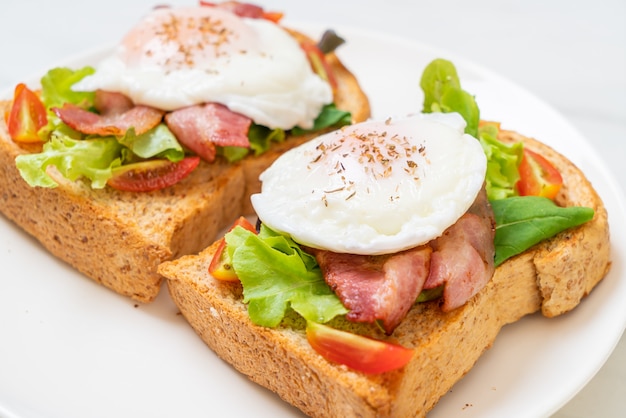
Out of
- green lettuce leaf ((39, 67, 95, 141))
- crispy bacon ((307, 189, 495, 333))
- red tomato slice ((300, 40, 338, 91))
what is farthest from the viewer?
red tomato slice ((300, 40, 338, 91))

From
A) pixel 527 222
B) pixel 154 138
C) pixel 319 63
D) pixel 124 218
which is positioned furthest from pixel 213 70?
pixel 527 222

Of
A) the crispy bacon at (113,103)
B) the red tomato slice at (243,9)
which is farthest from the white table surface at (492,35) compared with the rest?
the crispy bacon at (113,103)

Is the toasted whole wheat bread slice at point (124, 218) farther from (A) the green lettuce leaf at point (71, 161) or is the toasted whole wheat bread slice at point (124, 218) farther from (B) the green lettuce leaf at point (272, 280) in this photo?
(B) the green lettuce leaf at point (272, 280)

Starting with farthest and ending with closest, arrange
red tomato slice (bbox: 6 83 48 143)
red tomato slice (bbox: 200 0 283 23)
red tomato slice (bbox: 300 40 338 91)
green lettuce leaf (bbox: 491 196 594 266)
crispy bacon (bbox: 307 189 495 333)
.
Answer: red tomato slice (bbox: 200 0 283 23) → red tomato slice (bbox: 300 40 338 91) → red tomato slice (bbox: 6 83 48 143) → green lettuce leaf (bbox: 491 196 594 266) → crispy bacon (bbox: 307 189 495 333)

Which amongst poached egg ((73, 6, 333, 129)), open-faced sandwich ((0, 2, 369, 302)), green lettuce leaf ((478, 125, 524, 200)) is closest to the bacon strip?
green lettuce leaf ((478, 125, 524, 200))

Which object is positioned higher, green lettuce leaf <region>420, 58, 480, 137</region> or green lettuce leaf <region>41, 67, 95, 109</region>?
green lettuce leaf <region>420, 58, 480, 137</region>

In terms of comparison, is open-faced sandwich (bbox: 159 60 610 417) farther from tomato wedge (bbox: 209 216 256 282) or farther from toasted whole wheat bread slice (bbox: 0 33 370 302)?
toasted whole wheat bread slice (bbox: 0 33 370 302)

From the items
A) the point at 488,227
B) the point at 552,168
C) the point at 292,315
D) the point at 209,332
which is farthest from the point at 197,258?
the point at 552,168
